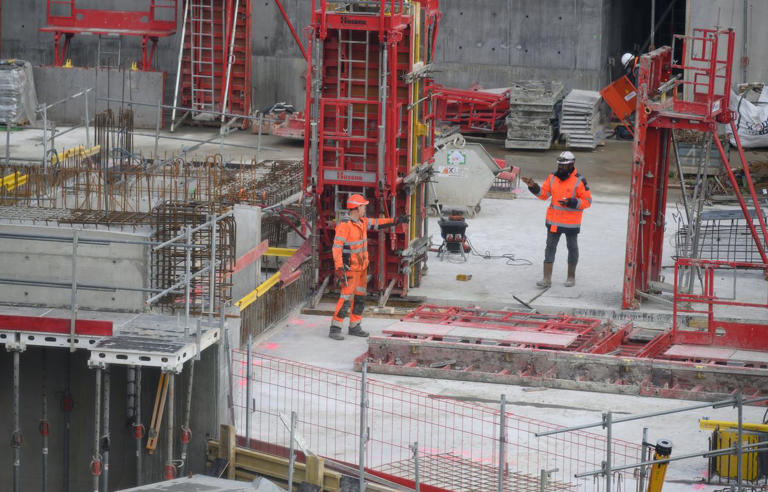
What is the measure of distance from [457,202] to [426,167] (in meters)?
4.28

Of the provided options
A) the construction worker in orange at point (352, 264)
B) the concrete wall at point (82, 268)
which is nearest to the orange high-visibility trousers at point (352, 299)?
the construction worker in orange at point (352, 264)

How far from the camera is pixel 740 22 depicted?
3064cm

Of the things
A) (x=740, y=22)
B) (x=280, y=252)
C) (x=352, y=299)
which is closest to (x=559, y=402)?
(x=352, y=299)

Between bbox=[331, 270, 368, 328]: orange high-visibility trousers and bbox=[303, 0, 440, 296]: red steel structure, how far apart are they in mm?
1284

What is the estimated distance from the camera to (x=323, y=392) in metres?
16.1

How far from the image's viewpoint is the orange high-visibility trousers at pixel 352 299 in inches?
710

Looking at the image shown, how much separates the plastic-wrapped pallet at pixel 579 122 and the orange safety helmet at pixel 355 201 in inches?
560

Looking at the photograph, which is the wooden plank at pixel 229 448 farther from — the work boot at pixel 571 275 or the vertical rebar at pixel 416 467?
the work boot at pixel 571 275

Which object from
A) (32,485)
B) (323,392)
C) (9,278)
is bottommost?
(32,485)

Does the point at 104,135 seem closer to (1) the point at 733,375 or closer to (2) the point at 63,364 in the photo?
(2) the point at 63,364

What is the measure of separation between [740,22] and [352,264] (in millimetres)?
15750

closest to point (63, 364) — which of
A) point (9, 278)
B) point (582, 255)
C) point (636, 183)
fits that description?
point (9, 278)

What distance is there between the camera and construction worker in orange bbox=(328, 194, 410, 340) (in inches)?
704

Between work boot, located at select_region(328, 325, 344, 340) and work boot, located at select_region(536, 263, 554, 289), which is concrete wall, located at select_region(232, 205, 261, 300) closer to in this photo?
work boot, located at select_region(328, 325, 344, 340)
